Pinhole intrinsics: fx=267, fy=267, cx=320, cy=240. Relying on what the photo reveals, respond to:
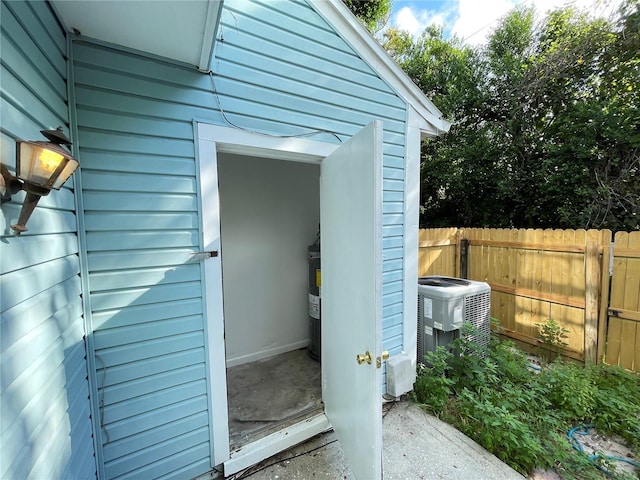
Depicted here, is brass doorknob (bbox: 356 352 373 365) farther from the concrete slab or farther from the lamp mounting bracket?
the lamp mounting bracket

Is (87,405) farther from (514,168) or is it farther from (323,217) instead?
(514,168)

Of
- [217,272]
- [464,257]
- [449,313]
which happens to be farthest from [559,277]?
[217,272]

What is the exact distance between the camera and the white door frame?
5.14ft

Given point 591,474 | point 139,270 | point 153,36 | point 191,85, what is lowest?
point 591,474

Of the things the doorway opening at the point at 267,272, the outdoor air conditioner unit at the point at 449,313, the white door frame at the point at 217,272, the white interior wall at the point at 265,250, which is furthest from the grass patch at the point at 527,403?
the white interior wall at the point at 265,250

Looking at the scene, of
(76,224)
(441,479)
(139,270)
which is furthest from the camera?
(441,479)

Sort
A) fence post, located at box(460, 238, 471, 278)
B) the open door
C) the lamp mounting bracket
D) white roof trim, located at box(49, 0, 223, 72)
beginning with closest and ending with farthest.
Answer: the lamp mounting bracket < white roof trim, located at box(49, 0, 223, 72) < the open door < fence post, located at box(460, 238, 471, 278)

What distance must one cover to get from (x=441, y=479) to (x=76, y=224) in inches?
97.5

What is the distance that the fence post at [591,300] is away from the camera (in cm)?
282

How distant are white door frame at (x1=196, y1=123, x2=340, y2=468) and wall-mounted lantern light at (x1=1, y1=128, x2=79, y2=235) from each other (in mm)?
759

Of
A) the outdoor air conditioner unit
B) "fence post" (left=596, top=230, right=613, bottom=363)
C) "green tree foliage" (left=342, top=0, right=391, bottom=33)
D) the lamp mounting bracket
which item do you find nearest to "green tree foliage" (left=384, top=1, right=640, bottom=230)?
"green tree foliage" (left=342, top=0, right=391, bottom=33)

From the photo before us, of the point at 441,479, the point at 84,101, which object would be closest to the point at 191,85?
the point at 84,101

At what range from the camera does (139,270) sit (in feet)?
4.70

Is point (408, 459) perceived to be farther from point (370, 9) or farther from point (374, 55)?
point (370, 9)
